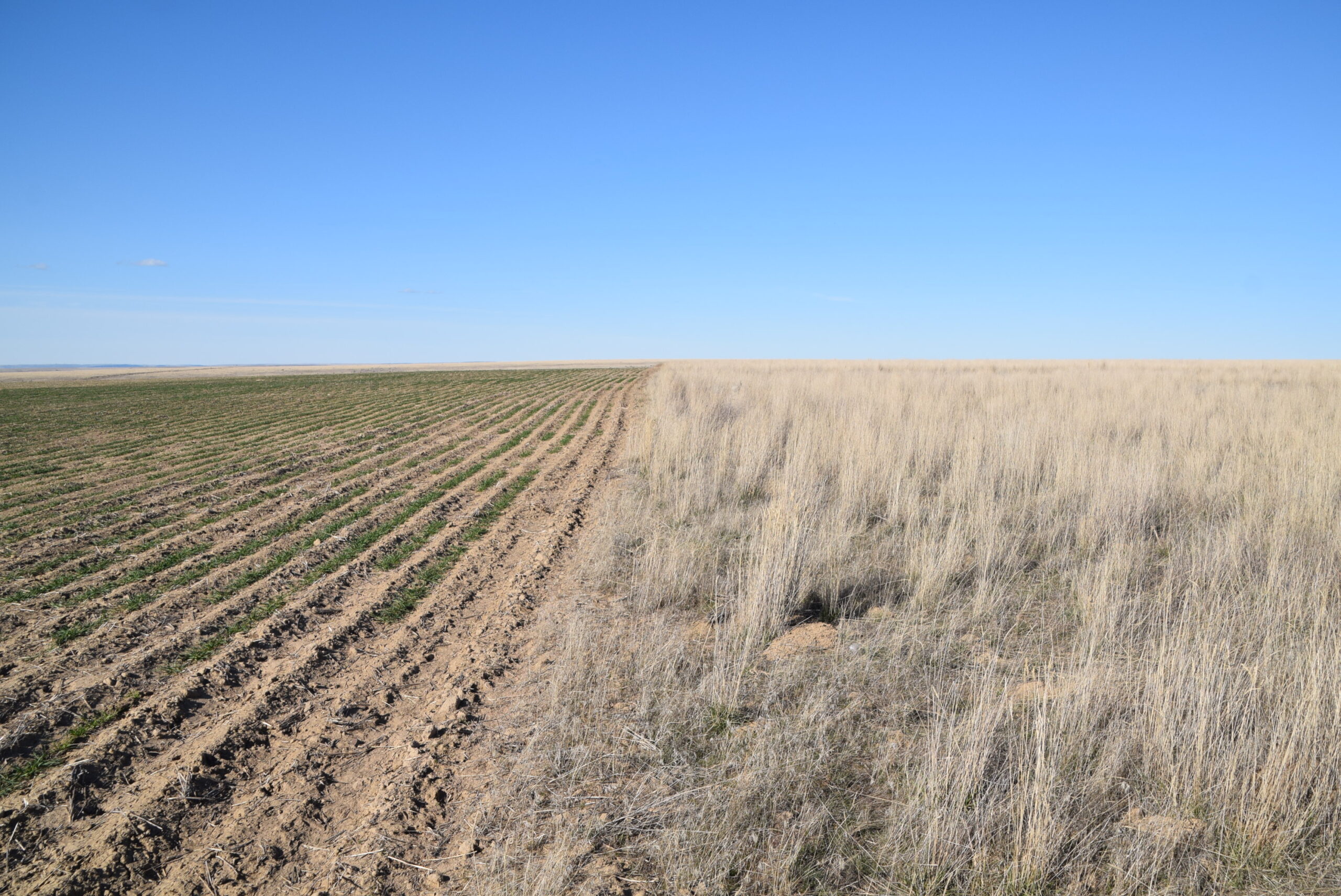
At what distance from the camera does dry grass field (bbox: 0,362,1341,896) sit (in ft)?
8.10

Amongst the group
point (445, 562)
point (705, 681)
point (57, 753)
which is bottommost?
point (57, 753)

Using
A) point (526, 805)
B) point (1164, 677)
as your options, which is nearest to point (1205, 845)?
point (1164, 677)

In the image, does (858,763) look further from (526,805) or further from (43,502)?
(43,502)

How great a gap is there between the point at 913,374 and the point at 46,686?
25.9 m

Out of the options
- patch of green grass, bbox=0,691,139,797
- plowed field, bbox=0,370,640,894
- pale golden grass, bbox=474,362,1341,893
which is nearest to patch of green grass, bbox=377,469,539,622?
plowed field, bbox=0,370,640,894

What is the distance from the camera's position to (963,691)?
355 cm

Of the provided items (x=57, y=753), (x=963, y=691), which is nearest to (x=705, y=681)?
(x=963, y=691)

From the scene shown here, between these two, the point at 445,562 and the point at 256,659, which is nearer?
the point at 256,659

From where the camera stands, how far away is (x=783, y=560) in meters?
4.70

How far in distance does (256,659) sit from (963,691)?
4.32 meters

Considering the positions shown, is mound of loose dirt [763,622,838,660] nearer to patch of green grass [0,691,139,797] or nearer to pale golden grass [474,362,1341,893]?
pale golden grass [474,362,1341,893]

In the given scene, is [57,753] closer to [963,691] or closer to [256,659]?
[256,659]

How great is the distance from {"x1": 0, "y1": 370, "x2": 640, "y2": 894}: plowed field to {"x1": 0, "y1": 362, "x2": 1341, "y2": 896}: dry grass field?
2cm

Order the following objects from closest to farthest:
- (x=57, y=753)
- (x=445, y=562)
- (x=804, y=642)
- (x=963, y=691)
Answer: (x=57, y=753), (x=963, y=691), (x=804, y=642), (x=445, y=562)
